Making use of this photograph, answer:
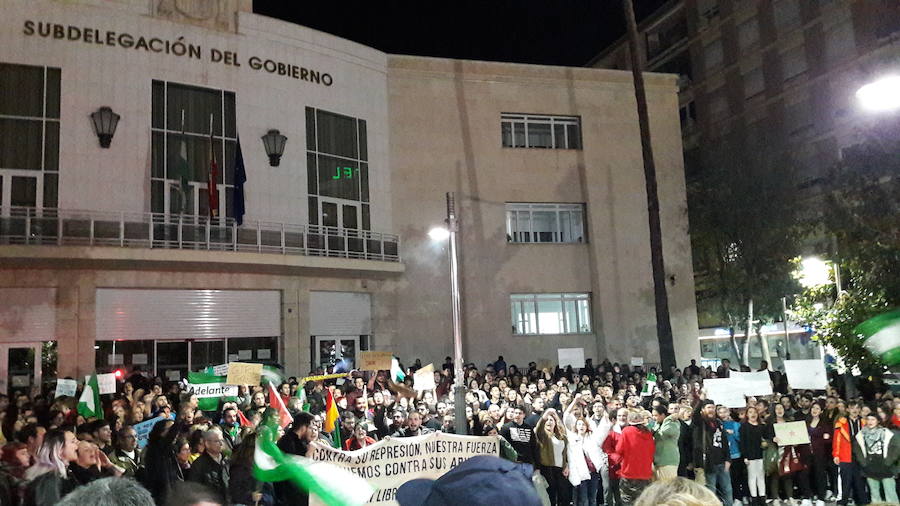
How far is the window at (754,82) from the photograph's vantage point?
41.3 m

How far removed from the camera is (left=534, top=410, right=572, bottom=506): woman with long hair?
11.9m

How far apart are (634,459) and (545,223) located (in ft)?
59.3

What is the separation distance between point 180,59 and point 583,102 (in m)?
14.4

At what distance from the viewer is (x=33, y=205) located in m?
20.6

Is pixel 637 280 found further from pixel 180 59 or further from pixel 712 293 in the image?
pixel 180 59

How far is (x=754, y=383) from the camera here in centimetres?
1318

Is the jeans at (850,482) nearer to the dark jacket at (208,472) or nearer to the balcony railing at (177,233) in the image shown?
the dark jacket at (208,472)

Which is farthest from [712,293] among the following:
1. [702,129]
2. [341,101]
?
[341,101]

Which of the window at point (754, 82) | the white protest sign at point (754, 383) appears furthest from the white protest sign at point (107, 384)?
the window at point (754, 82)

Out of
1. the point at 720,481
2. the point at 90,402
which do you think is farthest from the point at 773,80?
the point at 90,402

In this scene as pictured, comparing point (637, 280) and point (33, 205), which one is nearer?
point (33, 205)

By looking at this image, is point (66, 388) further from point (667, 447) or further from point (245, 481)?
point (667, 447)

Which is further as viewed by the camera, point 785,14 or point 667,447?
point 785,14

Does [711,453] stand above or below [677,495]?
below
